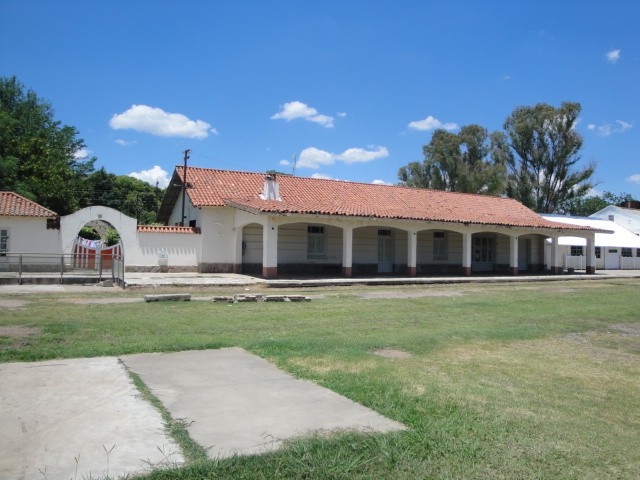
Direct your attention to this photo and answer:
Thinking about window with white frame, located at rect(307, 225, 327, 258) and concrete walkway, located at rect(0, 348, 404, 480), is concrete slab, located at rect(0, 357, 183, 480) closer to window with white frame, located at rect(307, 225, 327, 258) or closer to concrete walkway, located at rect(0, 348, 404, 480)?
concrete walkway, located at rect(0, 348, 404, 480)

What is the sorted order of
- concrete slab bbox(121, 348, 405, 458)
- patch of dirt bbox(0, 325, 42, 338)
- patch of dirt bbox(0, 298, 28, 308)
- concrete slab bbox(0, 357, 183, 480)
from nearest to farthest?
concrete slab bbox(0, 357, 183, 480) → concrete slab bbox(121, 348, 405, 458) → patch of dirt bbox(0, 325, 42, 338) → patch of dirt bbox(0, 298, 28, 308)

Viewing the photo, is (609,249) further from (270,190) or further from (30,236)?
(30,236)

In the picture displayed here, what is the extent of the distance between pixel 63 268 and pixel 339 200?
13213mm

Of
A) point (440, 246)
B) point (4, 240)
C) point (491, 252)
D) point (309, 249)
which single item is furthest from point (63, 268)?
point (491, 252)

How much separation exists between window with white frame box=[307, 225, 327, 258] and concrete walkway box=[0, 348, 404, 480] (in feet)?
64.2

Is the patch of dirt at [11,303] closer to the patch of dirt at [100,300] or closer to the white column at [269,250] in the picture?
the patch of dirt at [100,300]

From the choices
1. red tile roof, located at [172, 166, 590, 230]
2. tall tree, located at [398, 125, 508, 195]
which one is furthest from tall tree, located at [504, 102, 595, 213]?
red tile roof, located at [172, 166, 590, 230]

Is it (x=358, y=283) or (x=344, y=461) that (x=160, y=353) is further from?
(x=358, y=283)

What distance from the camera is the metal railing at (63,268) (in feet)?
61.9

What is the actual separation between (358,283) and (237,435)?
17588mm

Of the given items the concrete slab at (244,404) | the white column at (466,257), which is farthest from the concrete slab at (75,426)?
the white column at (466,257)

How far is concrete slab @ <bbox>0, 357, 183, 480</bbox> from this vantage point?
3305 millimetres

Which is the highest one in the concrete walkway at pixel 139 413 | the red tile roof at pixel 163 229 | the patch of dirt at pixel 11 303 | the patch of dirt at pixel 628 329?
the red tile roof at pixel 163 229

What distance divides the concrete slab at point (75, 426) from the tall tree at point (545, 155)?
5176cm
